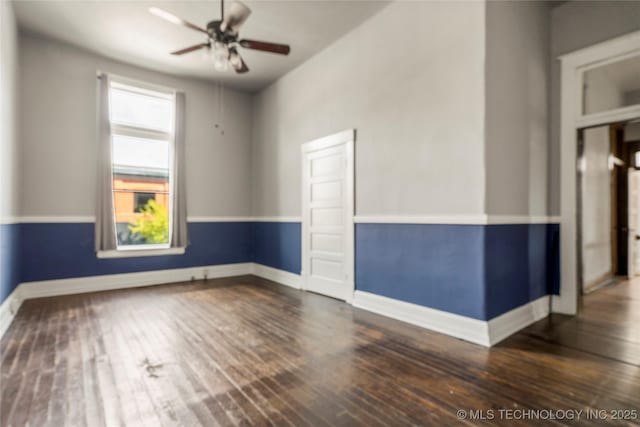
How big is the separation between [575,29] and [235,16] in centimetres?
359

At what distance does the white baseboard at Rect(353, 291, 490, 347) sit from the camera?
9.10 feet

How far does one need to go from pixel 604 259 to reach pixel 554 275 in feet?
7.76

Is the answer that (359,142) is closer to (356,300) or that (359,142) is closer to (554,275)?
(356,300)

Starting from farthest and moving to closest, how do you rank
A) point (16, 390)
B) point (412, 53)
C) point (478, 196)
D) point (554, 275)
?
point (554, 275), point (412, 53), point (478, 196), point (16, 390)

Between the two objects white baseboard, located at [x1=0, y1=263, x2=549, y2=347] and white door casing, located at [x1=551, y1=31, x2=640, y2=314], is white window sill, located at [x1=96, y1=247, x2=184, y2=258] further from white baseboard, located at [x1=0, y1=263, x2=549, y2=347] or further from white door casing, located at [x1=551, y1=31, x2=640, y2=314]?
white door casing, located at [x1=551, y1=31, x2=640, y2=314]

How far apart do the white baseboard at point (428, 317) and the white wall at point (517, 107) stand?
3.38 feet

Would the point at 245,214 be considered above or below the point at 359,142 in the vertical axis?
below

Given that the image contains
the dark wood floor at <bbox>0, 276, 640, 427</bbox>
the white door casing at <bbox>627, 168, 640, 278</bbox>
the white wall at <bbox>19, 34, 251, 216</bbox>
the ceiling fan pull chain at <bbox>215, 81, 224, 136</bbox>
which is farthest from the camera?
the ceiling fan pull chain at <bbox>215, 81, 224, 136</bbox>

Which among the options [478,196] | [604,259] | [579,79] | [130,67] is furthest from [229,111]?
[604,259]

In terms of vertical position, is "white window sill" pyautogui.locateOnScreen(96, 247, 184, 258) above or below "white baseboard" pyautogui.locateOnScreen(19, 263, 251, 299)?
above

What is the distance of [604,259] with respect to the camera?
5.06 metres

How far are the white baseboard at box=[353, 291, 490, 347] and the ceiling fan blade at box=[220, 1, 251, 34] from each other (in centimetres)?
306

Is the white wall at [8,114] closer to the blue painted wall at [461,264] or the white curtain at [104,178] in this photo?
the white curtain at [104,178]

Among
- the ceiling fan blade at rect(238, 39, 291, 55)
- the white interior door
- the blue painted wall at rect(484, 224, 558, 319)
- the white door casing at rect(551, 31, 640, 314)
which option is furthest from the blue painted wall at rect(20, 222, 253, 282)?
the white door casing at rect(551, 31, 640, 314)
